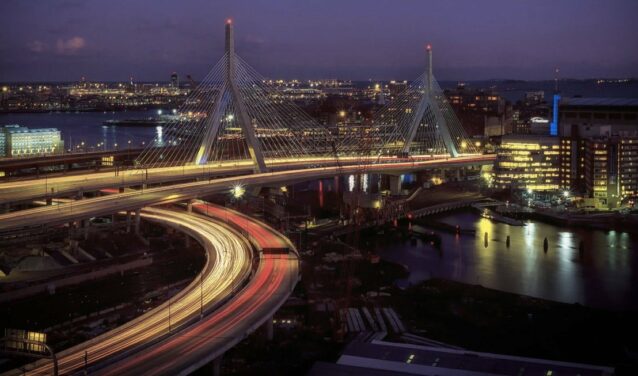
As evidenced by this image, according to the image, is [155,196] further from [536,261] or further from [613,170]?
[613,170]

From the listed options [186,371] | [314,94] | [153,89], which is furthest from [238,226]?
[153,89]

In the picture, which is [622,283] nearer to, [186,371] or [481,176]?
A: [186,371]

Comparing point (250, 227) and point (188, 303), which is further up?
point (250, 227)

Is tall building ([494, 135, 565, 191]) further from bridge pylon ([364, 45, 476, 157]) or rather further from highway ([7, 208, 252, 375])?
highway ([7, 208, 252, 375])

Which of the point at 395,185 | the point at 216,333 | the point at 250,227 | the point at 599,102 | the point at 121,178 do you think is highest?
the point at 599,102

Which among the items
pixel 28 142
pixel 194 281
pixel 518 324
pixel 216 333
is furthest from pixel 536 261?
pixel 28 142
